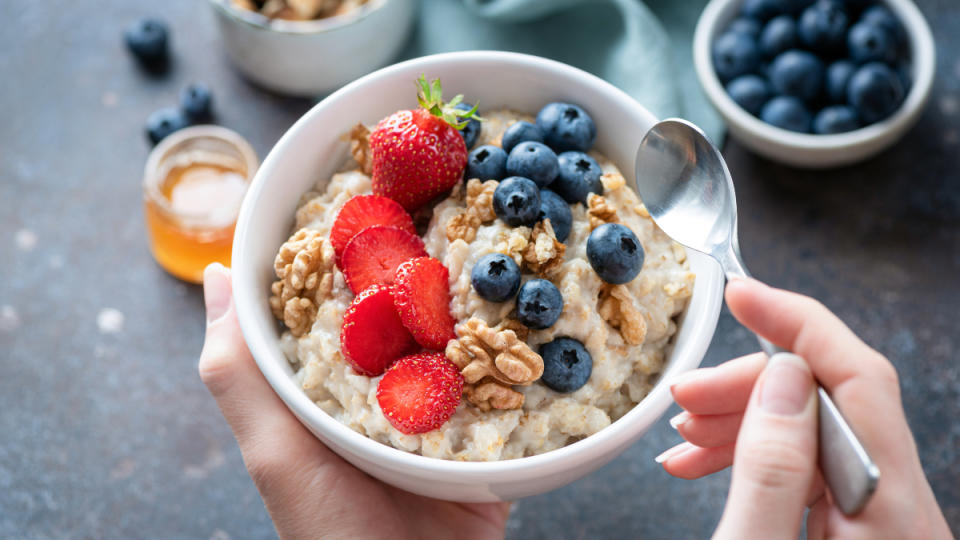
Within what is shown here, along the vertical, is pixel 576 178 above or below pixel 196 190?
above

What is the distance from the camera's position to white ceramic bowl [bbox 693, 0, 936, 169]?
88.1 inches

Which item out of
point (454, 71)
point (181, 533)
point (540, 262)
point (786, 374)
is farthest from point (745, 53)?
point (181, 533)

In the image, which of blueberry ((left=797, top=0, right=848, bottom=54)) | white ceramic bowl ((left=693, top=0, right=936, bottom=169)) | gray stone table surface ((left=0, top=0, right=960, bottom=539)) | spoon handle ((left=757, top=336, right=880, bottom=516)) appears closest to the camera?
spoon handle ((left=757, top=336, right=880, bottom=516))

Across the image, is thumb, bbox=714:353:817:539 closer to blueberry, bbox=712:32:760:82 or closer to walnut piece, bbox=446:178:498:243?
walnut piece, bbox=446:178:498:243

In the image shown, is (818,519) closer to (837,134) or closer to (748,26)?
(837,134)

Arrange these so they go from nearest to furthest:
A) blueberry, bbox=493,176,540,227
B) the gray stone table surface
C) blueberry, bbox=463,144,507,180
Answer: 1. blueberry, bbox=493,176,540,227
2. blueberry, bbox=463,144,507,180
3. the gray stone table surface

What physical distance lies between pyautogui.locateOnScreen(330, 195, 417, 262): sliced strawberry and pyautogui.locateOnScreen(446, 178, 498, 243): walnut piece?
8cm

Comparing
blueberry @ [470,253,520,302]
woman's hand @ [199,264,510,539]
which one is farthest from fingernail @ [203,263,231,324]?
blueberry @ [470,253,520,302]

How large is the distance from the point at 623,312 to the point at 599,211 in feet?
0.56

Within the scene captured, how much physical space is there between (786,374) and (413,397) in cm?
53

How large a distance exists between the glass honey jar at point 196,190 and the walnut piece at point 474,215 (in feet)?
3.39

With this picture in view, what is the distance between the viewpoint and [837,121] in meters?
2.29

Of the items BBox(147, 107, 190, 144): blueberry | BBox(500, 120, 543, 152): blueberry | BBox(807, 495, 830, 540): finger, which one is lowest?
BBox(147, 107, 190, 144): blueberry

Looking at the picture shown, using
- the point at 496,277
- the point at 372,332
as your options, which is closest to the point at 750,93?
the point at 496,277
